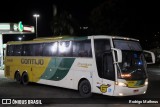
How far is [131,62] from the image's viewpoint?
14.1m

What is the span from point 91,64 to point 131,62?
2.00 meters

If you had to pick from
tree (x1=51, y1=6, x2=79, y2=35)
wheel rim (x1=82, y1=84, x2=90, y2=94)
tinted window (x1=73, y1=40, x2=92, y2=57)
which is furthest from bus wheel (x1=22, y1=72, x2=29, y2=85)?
tree (x1=51, y1=6, x2=79, y2=35)

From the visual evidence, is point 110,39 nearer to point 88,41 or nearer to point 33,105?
point 88,41

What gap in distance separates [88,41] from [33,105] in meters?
4.44

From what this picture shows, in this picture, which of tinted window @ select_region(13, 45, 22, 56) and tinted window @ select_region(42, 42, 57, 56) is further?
tinted window @ select_region(13, 45, 22, 56)

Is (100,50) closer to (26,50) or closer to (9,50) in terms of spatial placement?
(26,50)

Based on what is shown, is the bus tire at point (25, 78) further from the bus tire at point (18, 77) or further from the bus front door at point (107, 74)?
the bus front door at point (107, 74)

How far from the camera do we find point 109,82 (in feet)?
45.6

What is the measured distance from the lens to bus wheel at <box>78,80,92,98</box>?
595 inches

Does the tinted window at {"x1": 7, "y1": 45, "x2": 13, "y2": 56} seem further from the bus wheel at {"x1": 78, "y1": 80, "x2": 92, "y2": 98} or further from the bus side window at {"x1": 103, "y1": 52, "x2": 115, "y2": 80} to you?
the bus side window at {"x1": 103, "y1": 52, "x2": 115, "y2": 80}

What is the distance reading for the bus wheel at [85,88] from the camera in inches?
595

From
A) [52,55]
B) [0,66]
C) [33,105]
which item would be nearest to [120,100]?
[33,105]

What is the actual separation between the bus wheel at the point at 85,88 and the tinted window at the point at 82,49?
1.36m

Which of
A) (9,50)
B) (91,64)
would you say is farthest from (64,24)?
(91,64)
